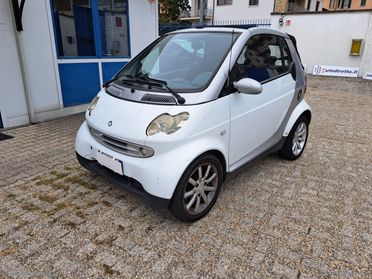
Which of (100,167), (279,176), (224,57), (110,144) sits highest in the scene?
(224,57)

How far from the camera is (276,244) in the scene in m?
2.39

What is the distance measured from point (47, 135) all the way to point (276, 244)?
3895mm

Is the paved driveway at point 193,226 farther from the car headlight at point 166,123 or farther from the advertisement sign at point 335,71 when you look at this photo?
the advertisement sign at point 335,71

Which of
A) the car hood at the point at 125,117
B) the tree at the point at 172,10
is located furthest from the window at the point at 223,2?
the car hood at the point at 125,117

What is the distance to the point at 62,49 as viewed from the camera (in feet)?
18.4

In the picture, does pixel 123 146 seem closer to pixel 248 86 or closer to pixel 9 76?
pixel 248 86

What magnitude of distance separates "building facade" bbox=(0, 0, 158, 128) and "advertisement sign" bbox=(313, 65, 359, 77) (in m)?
10.2

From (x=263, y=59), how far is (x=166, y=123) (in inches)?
58.8

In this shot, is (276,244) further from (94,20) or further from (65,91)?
(94,20)

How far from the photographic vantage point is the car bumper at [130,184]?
234 centimetres

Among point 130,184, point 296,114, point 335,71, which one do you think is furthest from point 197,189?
point 335,71

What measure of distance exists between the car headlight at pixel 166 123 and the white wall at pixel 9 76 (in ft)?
11.7

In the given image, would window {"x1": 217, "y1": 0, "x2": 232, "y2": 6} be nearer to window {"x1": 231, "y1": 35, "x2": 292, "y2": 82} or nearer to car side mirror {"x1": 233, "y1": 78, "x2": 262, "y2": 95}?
window {"x1": 231, "y1": 35, "x2": 292, "y2": 82}

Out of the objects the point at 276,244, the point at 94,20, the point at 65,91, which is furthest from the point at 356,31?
the point at 276,244
